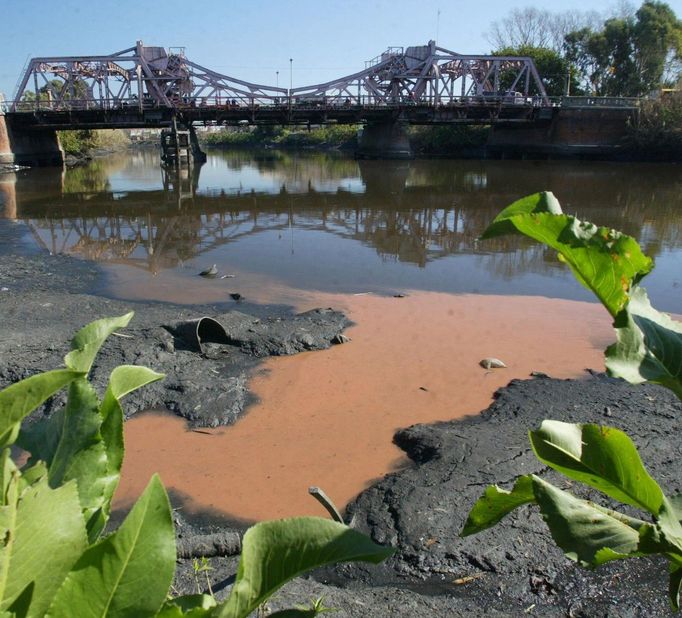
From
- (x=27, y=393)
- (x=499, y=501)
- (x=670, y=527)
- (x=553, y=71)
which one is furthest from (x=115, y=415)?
(x=553, y=71)

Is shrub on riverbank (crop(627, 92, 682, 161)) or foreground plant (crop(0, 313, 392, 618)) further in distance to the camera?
shrub on riverbank (crop(627, 92, 682, 161))

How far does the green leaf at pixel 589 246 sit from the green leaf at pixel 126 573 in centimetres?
67

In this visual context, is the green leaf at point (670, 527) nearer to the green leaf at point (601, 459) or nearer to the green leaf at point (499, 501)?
the green leaf at point (601, 459)

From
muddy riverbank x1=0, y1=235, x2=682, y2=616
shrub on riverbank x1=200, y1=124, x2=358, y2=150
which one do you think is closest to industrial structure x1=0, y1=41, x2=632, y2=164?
shrub on riverbank x1=200, y1=124, x2=358, y2=150

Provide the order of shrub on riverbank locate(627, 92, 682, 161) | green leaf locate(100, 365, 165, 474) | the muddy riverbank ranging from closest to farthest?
1. green leaf locate(100, 365, 165, 474)
2. the muddy riverbank
3. shrub on riverbank locate(627, 92, 682, 161)

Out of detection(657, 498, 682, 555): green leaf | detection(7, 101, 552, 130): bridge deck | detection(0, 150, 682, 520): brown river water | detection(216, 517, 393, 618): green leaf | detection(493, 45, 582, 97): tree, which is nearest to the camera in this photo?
detection(216, 517, 393, 618): green leaf

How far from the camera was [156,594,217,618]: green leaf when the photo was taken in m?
0.76

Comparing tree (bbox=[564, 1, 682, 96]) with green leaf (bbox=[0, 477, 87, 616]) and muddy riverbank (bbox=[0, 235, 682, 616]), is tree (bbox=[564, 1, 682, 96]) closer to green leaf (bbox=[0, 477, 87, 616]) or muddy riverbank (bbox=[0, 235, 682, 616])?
muddy riverbank (bbox=[0, 235, 682, 616])

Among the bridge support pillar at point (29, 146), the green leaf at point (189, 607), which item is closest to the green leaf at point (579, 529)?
the green leaf at point (189, 607)

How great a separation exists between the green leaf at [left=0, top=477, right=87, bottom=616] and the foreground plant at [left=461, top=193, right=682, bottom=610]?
695 mm

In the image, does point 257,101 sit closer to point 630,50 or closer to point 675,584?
point 630,50

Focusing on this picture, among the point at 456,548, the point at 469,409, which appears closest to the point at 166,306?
the point at 469,409

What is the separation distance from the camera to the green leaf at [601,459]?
99 cm

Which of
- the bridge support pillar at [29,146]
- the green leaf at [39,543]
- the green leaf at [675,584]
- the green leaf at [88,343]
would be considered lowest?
the green leaf at [675,584]
